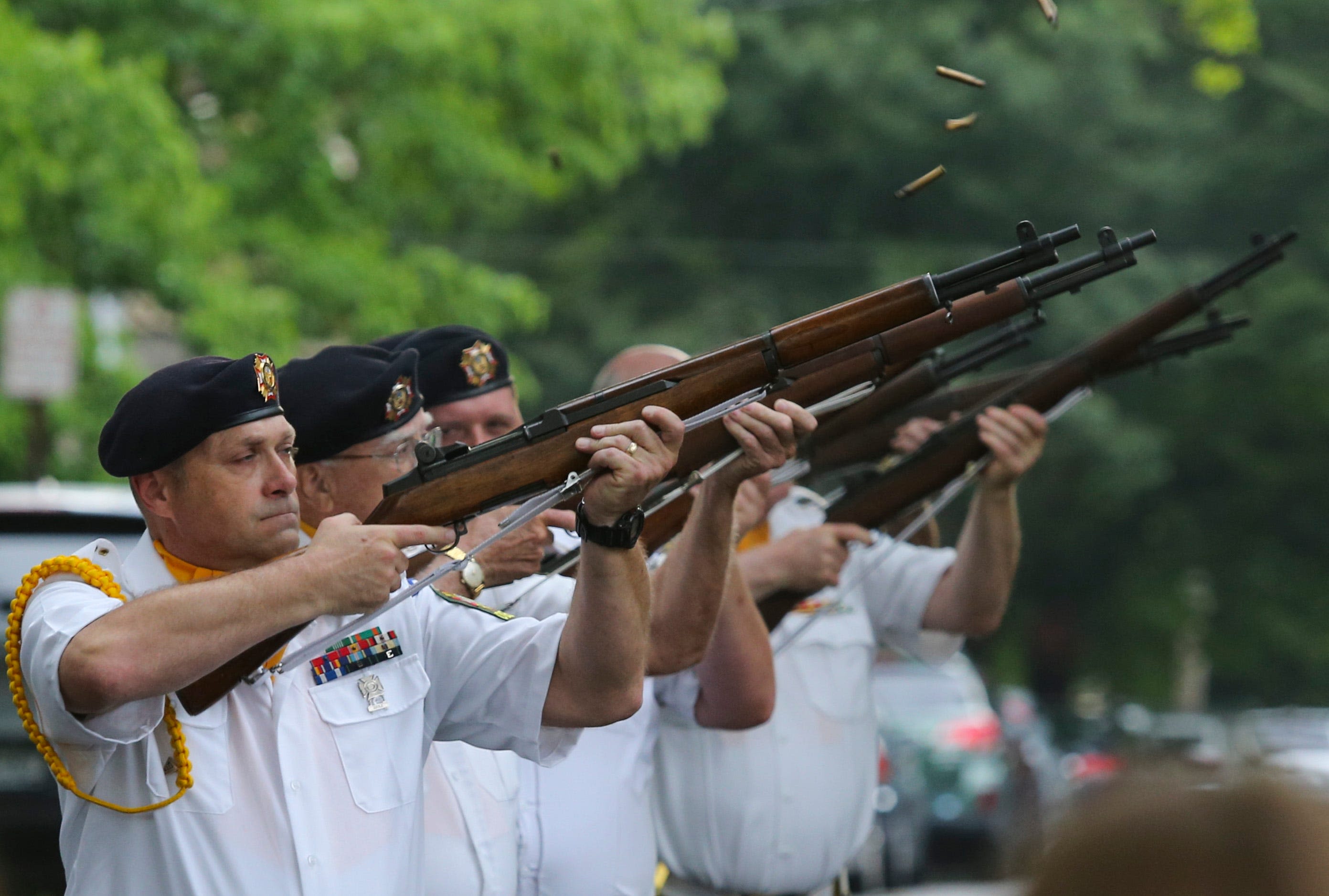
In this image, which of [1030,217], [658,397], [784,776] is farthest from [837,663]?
[1030,217]

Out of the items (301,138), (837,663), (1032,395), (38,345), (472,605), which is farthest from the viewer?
(301,138)

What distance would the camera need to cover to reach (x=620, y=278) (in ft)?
76.2

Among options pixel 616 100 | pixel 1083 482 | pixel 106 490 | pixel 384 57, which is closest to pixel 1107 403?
pixel 1083 482

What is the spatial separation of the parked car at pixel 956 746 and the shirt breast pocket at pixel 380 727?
30.9 feet

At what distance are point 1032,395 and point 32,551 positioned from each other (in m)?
3.40

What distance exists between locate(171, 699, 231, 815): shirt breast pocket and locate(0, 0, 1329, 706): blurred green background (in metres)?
8.05

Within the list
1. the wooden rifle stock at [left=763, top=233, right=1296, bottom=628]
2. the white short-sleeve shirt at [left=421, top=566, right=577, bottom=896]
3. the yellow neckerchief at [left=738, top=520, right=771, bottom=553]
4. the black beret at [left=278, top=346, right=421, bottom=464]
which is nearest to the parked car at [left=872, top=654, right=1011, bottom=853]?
the yellow neckerchief at [left=738, top=520, right=771, bottom=553]

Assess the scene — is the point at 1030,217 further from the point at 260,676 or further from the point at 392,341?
the point at 260,676

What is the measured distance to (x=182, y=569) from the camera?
121 inches

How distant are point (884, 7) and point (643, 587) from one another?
19.7 m

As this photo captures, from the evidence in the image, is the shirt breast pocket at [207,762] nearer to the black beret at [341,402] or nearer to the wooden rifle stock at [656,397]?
the wooden rifle stock at [656,397]

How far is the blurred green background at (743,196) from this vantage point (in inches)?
442

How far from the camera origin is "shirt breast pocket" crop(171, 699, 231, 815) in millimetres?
2838

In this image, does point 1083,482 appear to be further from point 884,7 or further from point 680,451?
point 680,451
